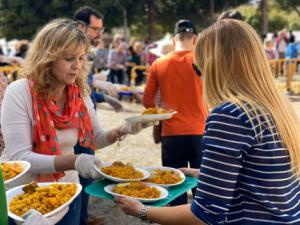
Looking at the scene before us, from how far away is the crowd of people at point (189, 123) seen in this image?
1.55m

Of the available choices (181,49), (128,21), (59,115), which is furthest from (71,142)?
(128,21)

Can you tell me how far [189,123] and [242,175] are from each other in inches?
90.3

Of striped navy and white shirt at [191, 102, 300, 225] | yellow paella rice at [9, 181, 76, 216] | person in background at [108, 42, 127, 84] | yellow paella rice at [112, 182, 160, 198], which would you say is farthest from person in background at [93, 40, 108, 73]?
striped navy and white shirt at [191, 102, 300, 225]

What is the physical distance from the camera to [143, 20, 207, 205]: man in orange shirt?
3.89 m

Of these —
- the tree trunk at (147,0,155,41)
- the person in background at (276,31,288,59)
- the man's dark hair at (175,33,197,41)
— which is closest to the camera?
the man's dark hair at (175,33,197,41)

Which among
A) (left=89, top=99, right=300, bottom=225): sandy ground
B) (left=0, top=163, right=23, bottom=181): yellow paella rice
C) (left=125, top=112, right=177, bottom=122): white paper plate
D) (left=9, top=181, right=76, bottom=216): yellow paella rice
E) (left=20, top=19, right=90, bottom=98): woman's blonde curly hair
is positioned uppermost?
(left=20, top=19, right=90, bottom=98): woman's blonde curly hair

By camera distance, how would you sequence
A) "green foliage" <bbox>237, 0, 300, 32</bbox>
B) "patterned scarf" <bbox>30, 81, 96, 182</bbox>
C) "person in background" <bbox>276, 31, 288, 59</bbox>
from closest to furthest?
"patterned scarf" <bbox>30, 81, 96, 182</bbox>
"person in background" <bbox>276, 31, 288, 59</bbox>
"green foliage" <bbox>237, 0, 300, 32</bbox>

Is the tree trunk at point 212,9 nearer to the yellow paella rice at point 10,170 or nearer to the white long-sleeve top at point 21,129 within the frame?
the white long-sleeve top at point 21,129

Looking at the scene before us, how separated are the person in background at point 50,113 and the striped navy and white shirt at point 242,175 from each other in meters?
0.90

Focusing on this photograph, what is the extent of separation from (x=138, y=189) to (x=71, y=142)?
52 centimetres

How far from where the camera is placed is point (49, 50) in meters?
2.42

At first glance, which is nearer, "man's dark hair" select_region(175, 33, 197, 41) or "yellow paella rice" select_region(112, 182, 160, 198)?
"yellow paella rice" select_region(112, 182, 160, 198)

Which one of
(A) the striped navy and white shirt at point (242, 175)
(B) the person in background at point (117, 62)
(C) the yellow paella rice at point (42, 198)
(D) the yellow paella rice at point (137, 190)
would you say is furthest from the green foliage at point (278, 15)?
(A) the striped navy and white shirt at point (242, 175)

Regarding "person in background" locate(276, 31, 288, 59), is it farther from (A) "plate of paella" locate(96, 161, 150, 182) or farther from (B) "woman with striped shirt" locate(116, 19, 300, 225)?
(B) "woman with striped shirt" locate(116, 19, 300, 225)
